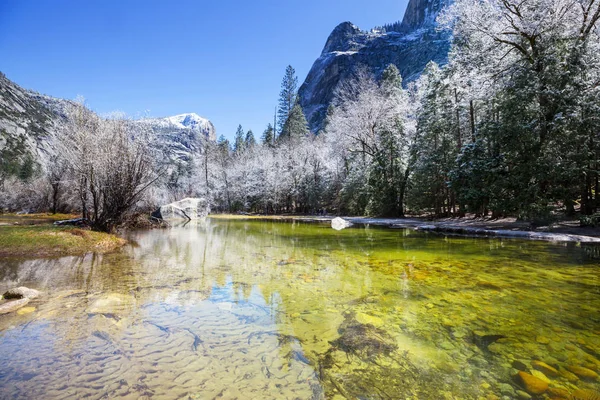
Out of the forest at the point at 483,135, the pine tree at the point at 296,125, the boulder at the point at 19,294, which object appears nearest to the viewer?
the boulder at the point at 19,294

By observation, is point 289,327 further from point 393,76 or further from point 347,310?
point 393,76

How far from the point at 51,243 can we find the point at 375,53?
302 feet

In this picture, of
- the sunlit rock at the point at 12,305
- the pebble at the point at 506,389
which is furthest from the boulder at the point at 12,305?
the pebble at the point at 506,389

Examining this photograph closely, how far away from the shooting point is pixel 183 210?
2848 centimetres

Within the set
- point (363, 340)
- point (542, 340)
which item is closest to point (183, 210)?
point (363, 340)

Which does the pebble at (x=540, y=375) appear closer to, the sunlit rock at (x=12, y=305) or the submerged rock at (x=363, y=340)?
the submerged rock at (x=363, y=340)

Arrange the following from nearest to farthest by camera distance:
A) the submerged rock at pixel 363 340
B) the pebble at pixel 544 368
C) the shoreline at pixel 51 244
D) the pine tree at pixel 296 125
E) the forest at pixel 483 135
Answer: the pebble at pixel 544 368 → the submerged rock at pixel 363 340 → the shoreline at pixel 51 244 → the forest at pixel 483 135 → the pine tree at pixel 296 125

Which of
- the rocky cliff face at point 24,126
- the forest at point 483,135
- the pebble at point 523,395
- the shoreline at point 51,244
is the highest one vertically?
the rocky cliff face at point 24,126

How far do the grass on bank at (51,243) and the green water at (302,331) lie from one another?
5.59ft

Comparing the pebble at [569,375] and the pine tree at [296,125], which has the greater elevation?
the pine tree at [296,125]

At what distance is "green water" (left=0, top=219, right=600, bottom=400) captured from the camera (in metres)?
2.47

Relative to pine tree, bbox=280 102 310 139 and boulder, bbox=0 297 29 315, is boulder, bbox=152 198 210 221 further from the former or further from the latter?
boulder, bbox=0 297 29 315

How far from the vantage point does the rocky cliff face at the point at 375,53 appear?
73062mm

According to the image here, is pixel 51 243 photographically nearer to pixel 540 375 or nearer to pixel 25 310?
pixel 25 310
